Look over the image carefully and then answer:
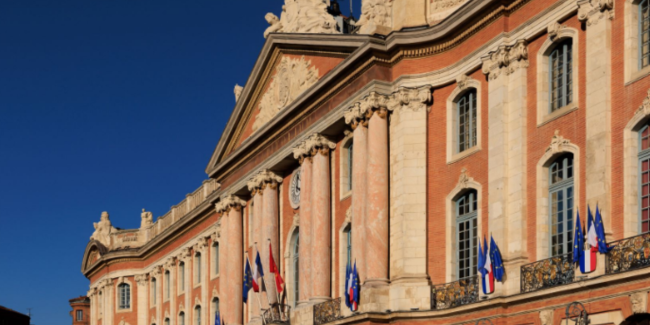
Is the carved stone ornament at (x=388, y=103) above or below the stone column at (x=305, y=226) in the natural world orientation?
above

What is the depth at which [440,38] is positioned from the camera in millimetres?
33469

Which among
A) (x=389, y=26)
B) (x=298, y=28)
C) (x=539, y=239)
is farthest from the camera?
(x=298, y=28)

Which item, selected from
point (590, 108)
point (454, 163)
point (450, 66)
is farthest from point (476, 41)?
point (590, 108)

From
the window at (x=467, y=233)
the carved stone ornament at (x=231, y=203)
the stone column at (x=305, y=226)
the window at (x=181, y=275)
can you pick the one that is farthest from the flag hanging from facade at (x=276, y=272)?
the window at (x=181, y=275)

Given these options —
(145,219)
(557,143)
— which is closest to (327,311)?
(557,143)

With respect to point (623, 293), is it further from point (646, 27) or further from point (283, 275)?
point (283, 275)

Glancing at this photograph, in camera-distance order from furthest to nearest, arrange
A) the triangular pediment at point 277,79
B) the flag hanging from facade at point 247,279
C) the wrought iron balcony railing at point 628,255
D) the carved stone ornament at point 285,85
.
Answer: the flag hanging from facade at point 247,279
the carved stone ornament at point 285,85
the triangular pediment at point 277,79
the wrought iron balcony railing at point 628,255

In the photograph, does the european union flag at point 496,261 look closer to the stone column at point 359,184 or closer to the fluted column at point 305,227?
the stone column at point 359,184

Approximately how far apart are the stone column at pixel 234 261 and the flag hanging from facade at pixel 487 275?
62.3 ft

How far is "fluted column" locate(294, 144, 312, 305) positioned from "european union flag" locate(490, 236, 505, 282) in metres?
10.9

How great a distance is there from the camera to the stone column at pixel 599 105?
2583cm

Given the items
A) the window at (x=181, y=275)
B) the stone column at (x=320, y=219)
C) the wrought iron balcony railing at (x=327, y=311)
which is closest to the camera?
the wrought iron balcony railing at (x=327, y=311)

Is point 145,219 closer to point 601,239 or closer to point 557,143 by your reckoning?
point 557,143

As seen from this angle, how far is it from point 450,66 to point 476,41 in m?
1.49
